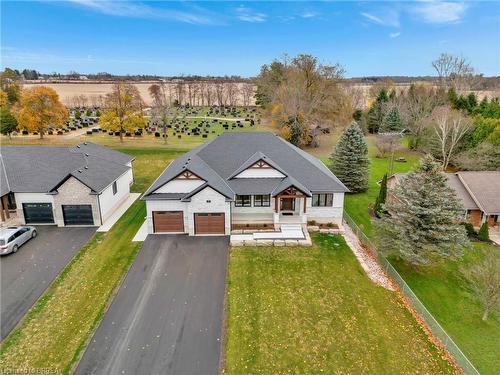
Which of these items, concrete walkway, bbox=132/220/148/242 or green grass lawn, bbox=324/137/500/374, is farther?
concrete walkway, bbox=132/220/148/242

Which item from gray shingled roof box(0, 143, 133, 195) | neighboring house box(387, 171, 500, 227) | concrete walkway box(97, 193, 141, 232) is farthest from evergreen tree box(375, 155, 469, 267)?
gray shingled roof box(0, 143, 133, 195)

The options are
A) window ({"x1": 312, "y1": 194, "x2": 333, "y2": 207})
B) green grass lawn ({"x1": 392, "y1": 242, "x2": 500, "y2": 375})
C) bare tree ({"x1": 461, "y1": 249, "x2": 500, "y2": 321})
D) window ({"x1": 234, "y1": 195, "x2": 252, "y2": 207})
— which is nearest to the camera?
green grass lawn ({"x1": 392, "y1": 242, "x2": 500, "y2": 375})

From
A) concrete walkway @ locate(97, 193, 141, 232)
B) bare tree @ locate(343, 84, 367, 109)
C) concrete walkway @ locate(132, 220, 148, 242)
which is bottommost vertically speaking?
concrete walkway @ locate(132, 220, 148, 242)

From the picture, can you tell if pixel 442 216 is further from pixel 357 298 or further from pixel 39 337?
pixel 39 337

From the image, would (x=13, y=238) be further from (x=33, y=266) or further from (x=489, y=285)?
(x=489, y=285)

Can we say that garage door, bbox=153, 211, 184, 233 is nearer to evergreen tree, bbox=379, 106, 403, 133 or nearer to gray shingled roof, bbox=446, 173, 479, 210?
gray shingled roof, bbox=446, 173, 479, 210

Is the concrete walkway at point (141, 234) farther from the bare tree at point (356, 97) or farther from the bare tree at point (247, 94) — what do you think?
the bare tree at point (247, 94)

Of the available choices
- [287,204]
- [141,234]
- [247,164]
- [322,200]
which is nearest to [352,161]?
[322,200]

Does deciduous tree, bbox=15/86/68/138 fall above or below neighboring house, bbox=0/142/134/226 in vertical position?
above
